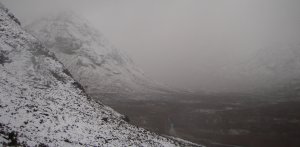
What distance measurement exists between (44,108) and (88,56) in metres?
90.5

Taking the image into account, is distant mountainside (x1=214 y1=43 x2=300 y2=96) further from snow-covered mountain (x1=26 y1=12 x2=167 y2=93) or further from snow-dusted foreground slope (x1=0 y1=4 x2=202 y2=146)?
snow-dusted foreground slope (x1=0 y1=4 x2=202 y2=146)

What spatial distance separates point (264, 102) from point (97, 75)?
224 ft

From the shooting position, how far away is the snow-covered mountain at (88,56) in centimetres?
9931

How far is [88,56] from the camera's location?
113688 millimetres

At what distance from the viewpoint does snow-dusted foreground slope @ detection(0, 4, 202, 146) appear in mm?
20469

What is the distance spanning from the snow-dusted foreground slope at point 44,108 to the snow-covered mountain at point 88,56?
48502 millimetres

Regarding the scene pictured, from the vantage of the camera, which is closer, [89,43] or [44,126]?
[44,126]

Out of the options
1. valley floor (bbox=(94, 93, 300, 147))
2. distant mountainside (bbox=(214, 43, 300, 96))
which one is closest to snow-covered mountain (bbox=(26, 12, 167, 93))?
valley floor (bbox=(94, 93, 300, 147))

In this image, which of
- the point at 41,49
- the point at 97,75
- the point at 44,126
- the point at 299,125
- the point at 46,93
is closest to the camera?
the point at 44,126

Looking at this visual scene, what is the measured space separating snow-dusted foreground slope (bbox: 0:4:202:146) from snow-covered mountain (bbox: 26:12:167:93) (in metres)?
48.5

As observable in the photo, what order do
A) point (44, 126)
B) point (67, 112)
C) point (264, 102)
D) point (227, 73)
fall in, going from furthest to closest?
point (227, 73)
point (264, 102)
point (67, 112)
point (44, 126)

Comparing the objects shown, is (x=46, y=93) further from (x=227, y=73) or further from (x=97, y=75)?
(x=227, y=73)

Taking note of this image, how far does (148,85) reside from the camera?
115 metres

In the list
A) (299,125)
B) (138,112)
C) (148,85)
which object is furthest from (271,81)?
(138,112)
